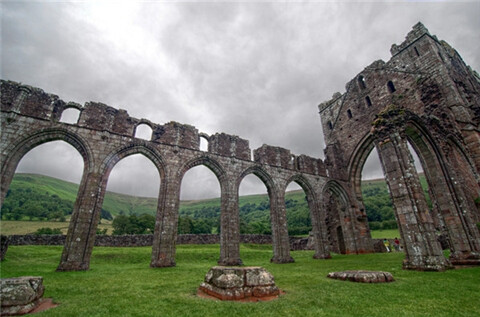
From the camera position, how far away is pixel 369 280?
5.18 m

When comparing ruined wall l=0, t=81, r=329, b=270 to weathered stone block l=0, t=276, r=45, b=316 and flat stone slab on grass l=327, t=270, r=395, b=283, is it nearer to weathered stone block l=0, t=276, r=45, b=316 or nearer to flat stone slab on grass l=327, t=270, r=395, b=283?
weathered stone block l=0, t=276, r=45, b=316

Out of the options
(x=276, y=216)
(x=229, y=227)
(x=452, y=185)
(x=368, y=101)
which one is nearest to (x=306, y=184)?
(x=276, y=216)

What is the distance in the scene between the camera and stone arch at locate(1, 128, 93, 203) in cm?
903

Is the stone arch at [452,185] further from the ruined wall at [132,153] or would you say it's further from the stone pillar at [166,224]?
the stone pillar at [166,224]

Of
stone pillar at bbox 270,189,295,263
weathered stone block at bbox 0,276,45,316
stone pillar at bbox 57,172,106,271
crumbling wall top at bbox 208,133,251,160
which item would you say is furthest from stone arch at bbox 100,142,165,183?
weathered stone block at bbox 0,276,45,316

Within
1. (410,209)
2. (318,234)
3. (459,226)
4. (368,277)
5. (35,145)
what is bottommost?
(368,277)

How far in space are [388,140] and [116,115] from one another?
531 inches

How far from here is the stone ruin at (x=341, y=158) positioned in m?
9.08

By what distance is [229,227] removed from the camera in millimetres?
12508

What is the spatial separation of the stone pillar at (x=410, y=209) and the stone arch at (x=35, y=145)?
13470mm

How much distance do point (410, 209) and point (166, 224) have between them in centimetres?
1051

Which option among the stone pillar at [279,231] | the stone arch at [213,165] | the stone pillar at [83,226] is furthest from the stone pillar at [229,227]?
the stone pillar at [83,226]

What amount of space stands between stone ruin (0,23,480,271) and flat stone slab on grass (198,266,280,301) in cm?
642

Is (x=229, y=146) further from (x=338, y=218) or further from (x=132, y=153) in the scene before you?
(x=338, y=218)
